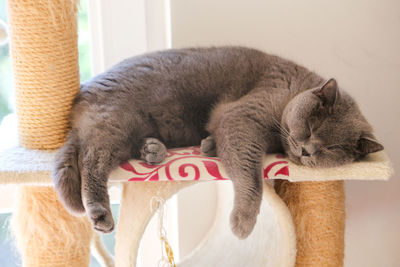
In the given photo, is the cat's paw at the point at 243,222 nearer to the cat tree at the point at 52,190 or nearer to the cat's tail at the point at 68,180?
the cat tree at the point at 52,190

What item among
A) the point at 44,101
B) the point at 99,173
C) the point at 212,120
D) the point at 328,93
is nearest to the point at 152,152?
the point at 99,173

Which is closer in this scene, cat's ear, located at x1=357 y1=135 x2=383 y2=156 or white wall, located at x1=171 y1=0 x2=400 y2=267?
cat's ear, located at x1=357 y1=135 x2=383 y2=156

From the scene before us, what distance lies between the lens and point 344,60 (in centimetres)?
175

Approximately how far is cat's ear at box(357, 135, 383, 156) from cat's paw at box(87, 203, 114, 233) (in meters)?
0.66

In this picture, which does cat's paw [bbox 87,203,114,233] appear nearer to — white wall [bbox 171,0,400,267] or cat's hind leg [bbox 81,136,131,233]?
cat's hind leg [bbox 81,136,131,233]


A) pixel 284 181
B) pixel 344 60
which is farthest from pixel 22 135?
pixel 344 60

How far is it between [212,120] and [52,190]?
0.51 meters

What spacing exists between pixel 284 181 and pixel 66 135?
0.65m

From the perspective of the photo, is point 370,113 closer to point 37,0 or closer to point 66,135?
point 66,135

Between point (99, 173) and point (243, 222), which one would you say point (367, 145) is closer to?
point (243, 222)

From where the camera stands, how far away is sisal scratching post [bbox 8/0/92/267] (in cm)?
128

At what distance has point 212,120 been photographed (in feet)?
4.61

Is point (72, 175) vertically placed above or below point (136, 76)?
below

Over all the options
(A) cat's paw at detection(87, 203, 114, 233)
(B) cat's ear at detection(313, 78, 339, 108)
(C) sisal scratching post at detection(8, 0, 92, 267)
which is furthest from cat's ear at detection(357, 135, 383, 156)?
(C) sisal scratching post at detection(8, 0, 92, 267)
